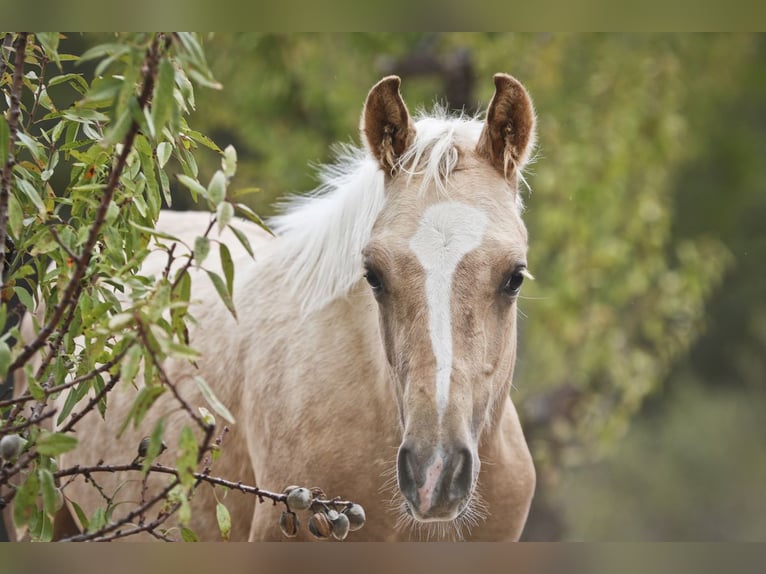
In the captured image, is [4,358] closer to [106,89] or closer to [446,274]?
[106,89]

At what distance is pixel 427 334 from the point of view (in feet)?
8.30

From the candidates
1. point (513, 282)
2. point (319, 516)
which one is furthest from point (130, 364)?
point (513, 282)

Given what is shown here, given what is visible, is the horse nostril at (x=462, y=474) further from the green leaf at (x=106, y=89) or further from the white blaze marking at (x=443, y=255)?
the green leaf at (x=106, y=89)

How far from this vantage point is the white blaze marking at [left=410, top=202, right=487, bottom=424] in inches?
98.2

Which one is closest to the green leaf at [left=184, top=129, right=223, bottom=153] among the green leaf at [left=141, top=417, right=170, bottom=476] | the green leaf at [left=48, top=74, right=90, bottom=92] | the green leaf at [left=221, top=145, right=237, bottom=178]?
the green leaf at [left=48, top=74, right=90, bottom=92]

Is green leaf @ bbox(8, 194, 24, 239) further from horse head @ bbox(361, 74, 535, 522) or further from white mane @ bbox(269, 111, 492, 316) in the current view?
white mane @ bbox(269, 111, 492, 316)

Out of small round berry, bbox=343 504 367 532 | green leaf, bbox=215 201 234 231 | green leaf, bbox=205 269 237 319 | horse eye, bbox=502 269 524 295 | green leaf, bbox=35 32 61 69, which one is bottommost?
Answer: small round berry, bbox=343 504 367 532

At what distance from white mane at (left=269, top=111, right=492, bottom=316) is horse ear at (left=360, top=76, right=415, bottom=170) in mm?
31

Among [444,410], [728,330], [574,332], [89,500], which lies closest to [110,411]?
[89,500]

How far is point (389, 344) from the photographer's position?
2.74 m

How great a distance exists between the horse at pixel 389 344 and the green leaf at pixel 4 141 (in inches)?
28.6

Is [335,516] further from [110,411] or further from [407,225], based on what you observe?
[110,411]

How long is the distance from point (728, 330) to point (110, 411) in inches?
573

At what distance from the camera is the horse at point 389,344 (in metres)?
2.52
